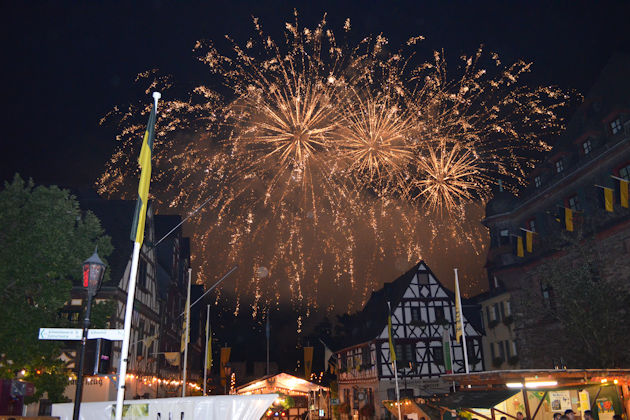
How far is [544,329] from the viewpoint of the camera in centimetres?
3250

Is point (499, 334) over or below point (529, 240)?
below

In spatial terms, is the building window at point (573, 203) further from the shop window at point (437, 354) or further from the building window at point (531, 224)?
the shop window at point (437, 354)

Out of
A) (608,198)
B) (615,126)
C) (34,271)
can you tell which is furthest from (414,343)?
(34,271)

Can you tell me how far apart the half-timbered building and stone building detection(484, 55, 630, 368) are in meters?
A: 4.27

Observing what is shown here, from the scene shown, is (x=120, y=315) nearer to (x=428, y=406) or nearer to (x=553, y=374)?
(x=428, y=406)

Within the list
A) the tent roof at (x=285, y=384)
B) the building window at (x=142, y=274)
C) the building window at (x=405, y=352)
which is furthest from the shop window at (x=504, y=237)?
the building window at (x=142, y=274)

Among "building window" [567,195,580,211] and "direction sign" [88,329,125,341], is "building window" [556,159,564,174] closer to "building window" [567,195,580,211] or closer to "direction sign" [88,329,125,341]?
"building window" [567,195,580,211]

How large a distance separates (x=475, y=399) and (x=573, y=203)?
61.4 feet

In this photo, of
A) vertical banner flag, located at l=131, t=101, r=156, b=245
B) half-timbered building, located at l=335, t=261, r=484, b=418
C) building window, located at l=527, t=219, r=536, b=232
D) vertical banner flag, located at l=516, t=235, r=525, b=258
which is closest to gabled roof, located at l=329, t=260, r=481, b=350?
half-timbered building, located at l=335, t=261, r=484, b=418

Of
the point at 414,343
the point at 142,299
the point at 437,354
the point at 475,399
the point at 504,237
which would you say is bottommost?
the point at 475,399

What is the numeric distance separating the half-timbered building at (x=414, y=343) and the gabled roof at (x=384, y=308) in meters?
0.08

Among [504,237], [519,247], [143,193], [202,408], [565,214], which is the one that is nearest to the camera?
[143,193]

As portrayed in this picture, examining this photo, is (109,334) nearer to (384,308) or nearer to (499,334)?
(384,308)

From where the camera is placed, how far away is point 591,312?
24.9 metres
